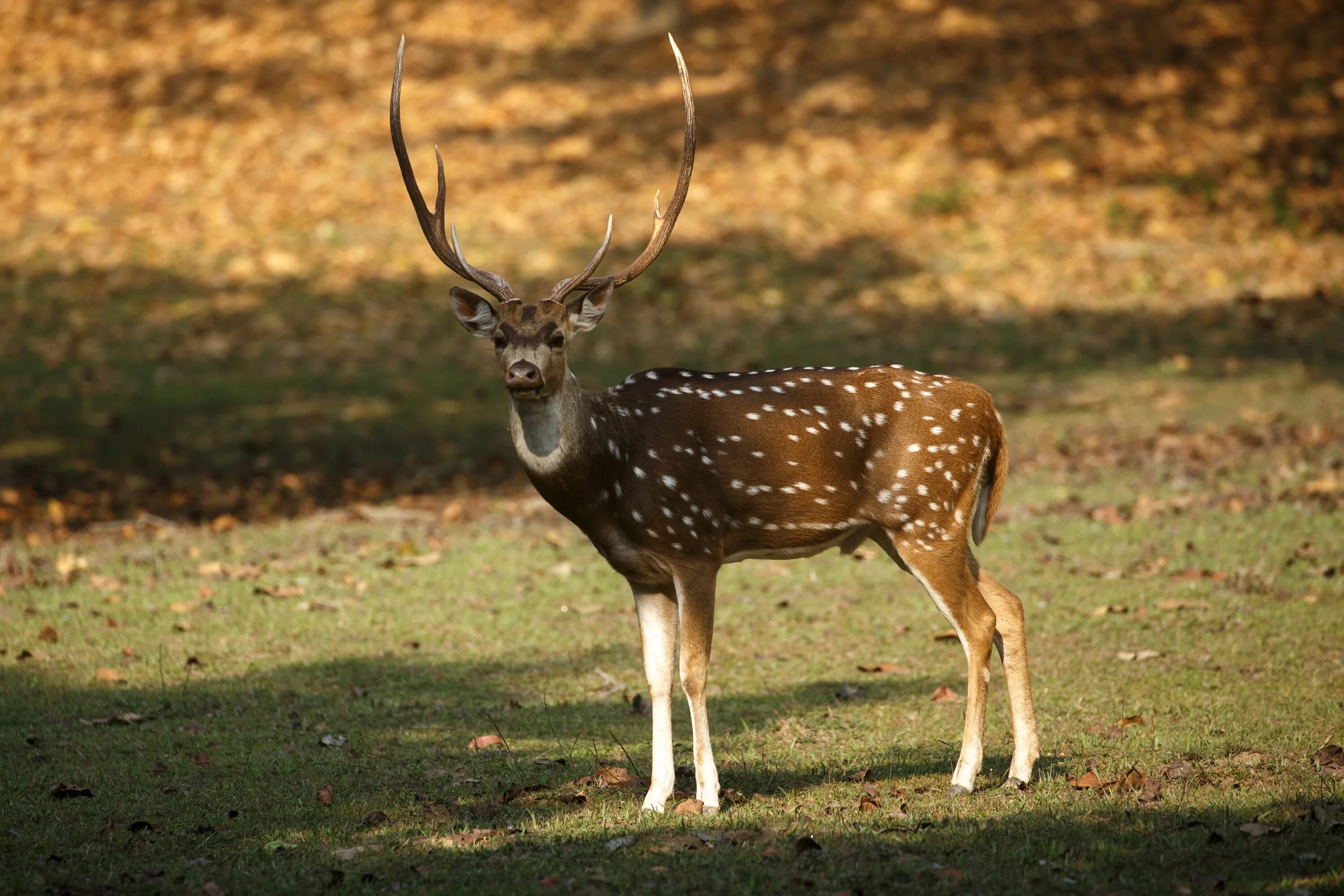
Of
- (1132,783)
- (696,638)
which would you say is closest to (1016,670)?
(1132,783)

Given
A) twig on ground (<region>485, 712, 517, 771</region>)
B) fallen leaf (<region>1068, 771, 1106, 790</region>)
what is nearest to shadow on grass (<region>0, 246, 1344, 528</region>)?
twig on ground (<region>485, 712, 517, 771</region>)

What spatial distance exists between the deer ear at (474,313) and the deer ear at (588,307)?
33 cm

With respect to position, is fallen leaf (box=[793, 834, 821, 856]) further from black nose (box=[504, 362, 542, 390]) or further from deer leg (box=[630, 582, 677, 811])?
black nose (box=[504, 362, 542, 390])

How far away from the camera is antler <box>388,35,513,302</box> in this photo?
6758 mm

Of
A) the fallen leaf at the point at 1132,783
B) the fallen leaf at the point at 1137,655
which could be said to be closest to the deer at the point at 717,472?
the fallen leaf at the point at 1132,783

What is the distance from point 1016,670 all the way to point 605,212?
610 inches

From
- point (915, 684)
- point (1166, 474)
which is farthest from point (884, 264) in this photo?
point (915, 684)

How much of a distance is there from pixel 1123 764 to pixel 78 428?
492 inches

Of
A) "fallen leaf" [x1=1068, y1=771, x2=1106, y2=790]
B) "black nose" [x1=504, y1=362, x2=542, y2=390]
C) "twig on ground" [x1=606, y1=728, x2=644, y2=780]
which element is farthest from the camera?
"twig on ground" [x1=606, y1=728, x2=644, y2=780]

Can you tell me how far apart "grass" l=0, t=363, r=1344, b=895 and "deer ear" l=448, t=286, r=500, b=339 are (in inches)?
81.8

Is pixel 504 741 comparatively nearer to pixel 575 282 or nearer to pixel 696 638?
pixel 696 638

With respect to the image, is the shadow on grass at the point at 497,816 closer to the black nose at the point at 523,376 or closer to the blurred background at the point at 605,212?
the black nose at the point at 523,376

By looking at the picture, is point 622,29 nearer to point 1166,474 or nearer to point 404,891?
point 1166,474

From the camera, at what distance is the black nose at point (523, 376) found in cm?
622
